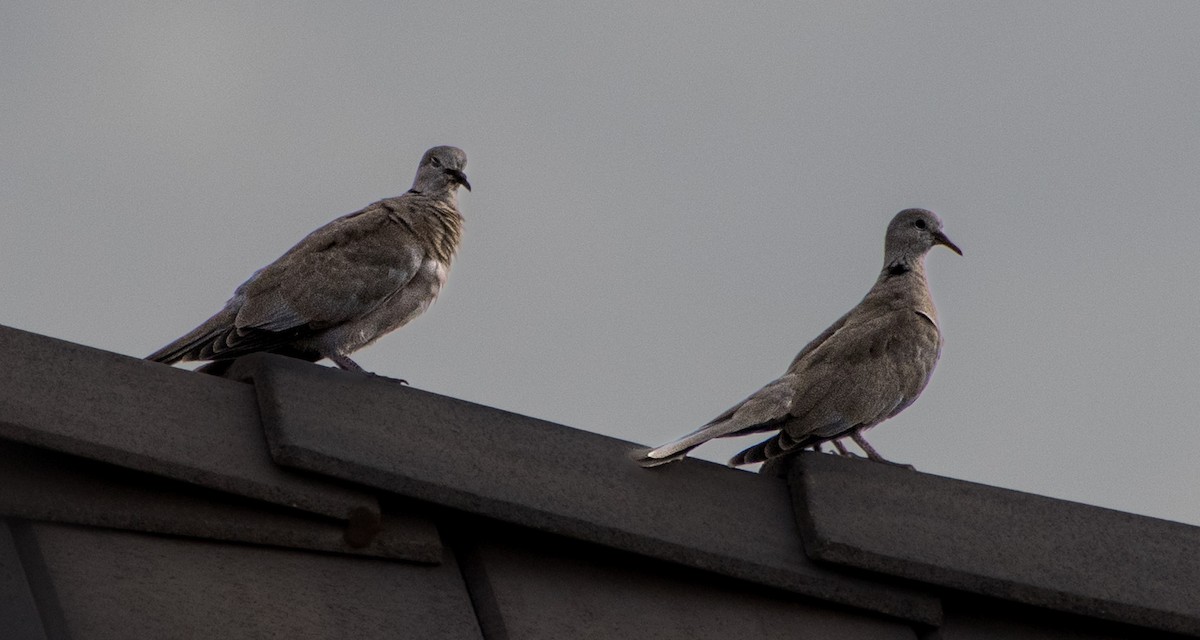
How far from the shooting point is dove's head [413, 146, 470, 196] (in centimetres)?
737

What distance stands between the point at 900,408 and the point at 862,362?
1.18ft

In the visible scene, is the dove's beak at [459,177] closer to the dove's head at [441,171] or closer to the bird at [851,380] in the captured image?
the dove's head at [441,171]

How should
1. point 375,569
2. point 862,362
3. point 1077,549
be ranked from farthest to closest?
point 862,362, point 1077,549, point 375,569

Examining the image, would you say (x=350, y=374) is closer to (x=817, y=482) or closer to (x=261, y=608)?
(x=261, y=608)

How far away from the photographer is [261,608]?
319cm

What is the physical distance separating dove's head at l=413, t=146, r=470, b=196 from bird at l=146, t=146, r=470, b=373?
810 mm

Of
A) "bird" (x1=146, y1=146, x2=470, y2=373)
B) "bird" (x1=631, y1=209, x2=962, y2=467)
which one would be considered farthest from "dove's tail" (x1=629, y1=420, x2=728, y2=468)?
"bird" (x1=146, y1=146, x2=470, y2=373)

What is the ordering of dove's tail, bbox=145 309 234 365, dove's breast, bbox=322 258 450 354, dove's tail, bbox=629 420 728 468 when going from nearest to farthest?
dove's tail, bbox=629 420 728 468 → dove's tail, bbox=145 309 234 365 → dove's breast, bbox=322 258 450 354

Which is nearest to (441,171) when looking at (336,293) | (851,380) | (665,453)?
(336,293)

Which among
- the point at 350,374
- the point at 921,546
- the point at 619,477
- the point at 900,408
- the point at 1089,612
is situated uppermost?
the point at 900,408

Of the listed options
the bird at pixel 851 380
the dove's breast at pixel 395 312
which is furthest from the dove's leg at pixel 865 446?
the dove's breast at pixel 395 312

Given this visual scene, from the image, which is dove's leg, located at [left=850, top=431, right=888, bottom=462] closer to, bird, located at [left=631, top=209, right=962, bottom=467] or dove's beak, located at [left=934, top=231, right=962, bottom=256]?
bird, located at [left=631, top=209, right=962, bottom=467]

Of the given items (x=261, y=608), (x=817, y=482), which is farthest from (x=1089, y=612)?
(x=261, y=608)

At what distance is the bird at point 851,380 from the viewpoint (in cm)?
525
